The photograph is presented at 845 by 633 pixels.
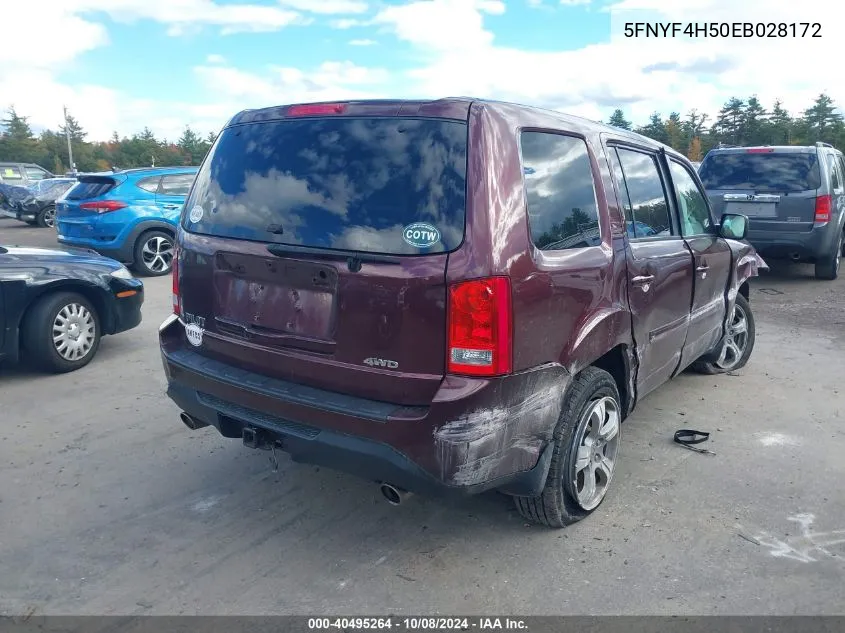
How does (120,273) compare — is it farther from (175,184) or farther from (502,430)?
(175,184)

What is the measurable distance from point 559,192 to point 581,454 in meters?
1.24

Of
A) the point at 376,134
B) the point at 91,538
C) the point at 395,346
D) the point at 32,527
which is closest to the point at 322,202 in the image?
the point at 376,134

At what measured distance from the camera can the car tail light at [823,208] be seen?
30.5ft

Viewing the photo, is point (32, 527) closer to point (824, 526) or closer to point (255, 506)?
point (255, 506)

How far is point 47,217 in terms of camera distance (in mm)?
19719

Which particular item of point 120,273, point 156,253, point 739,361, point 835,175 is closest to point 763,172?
point 835,175

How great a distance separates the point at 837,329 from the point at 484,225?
6.57 m

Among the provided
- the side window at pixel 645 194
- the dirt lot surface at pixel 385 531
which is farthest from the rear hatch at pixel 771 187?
the side window at pixel 645 194

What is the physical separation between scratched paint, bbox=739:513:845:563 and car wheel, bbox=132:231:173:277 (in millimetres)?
9560

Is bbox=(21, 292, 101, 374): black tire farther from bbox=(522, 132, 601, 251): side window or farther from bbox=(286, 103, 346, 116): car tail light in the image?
bbox=(522, 132, 601, 251): side window

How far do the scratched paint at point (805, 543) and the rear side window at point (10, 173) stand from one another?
78.4 feet

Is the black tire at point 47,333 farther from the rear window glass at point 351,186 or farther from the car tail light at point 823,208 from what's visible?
the car tail light at point 823,208

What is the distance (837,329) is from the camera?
296 inches
